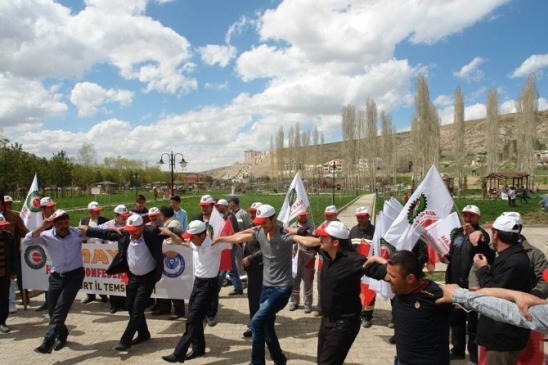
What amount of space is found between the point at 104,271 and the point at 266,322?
3.75 m

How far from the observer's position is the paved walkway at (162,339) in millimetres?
5203

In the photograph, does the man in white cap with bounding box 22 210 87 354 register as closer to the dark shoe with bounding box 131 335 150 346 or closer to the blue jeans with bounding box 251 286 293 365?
the dark shoe with bounding box 131 335 150 346

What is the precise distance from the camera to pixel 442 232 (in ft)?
18.4

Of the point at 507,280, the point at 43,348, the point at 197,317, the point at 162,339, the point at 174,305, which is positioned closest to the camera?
the point at 507,280

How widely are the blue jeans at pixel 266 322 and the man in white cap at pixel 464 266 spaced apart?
A: 219 centimetres

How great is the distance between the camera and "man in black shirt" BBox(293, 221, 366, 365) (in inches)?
147

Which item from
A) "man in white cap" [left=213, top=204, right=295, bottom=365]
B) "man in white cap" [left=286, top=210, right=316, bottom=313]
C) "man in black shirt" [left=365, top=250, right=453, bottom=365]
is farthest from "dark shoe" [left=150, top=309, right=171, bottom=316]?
"man in black shirt" [left=365, top=250, right=453, bottom=365]

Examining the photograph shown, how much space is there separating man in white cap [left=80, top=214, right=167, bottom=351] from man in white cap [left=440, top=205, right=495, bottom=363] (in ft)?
13.4

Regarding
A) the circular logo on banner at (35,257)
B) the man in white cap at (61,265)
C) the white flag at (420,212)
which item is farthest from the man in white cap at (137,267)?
the white flag at (420,212)

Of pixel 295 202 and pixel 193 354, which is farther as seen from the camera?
pixel 295 202

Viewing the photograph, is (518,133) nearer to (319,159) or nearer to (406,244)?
(319,159)

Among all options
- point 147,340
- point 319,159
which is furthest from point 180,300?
point 319,159

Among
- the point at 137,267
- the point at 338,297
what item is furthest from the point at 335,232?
the point at 137,267

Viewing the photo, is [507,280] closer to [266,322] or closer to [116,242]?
[266,322]
